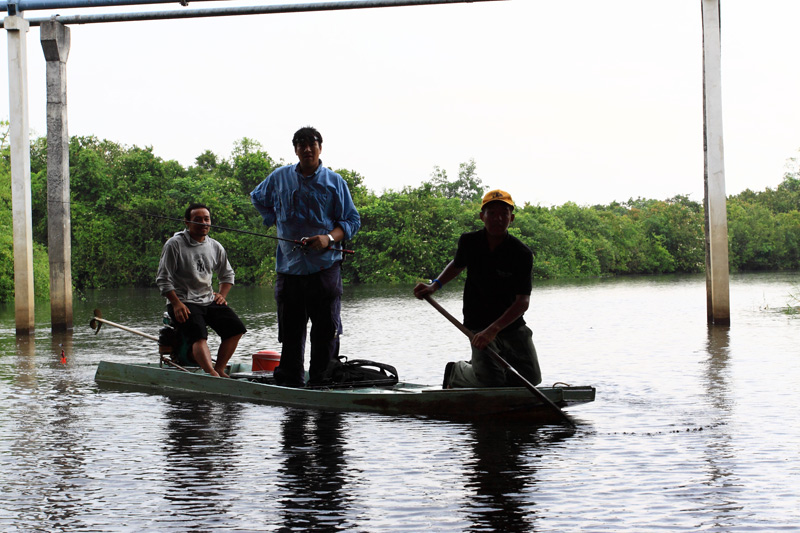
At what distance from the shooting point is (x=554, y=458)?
6328 mm

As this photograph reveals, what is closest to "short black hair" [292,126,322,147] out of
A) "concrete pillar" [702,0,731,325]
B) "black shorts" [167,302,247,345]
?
"black shorts" [167,302,247,345]

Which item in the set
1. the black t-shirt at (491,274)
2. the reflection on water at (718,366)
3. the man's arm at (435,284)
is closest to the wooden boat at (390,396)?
the black t-shirt at (491,274)

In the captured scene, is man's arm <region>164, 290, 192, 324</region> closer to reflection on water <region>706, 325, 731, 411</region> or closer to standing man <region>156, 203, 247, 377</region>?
standing man <region>156, 203, 247, 377</region>

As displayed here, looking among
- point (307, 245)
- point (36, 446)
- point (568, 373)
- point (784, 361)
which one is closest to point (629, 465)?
point (307, 245)

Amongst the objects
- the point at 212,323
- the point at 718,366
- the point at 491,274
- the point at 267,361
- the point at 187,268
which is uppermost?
the point at 187,268

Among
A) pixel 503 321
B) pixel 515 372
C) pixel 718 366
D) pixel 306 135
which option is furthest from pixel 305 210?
pixel 718 366

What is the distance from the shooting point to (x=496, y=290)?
725 cm

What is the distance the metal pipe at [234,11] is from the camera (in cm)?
1493

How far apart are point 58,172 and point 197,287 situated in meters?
8.98

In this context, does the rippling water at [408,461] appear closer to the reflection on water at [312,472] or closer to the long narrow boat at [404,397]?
the reflection on water at [312,472]

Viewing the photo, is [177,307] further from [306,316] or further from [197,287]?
[306,316]

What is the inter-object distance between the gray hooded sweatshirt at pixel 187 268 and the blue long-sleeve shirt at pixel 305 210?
102cm

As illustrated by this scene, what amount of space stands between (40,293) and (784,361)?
87.1ft

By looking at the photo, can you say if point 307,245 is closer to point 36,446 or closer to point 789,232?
point 36,446
